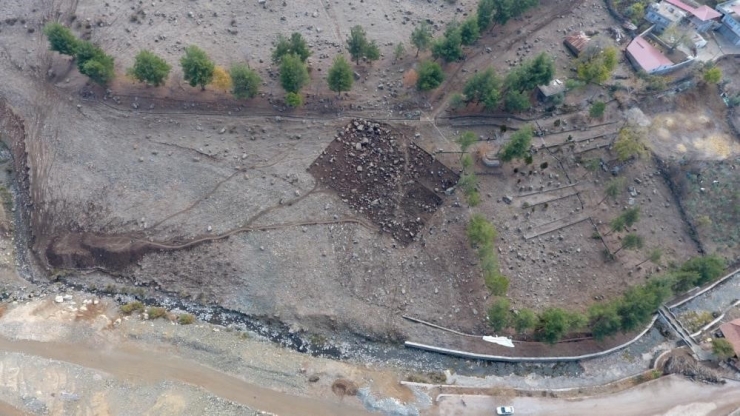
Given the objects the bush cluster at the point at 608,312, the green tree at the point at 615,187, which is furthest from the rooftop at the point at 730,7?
the bush cluster at the point at 608,312

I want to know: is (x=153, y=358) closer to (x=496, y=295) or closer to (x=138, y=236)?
(x=138, y=236)

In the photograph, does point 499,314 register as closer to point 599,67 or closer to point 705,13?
point 599,67

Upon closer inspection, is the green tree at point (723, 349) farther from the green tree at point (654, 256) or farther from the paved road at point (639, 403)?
the green tree at point (654, 256)

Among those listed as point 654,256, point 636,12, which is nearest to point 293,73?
point 654,256

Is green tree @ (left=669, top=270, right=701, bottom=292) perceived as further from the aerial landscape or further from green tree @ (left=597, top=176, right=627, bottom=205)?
green tree @ (left=597, top=176, right=627, bottom=205)

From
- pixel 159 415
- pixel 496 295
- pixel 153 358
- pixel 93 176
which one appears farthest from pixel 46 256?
pixel 496 295

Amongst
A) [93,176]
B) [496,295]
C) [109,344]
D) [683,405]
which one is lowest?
[683,405]
